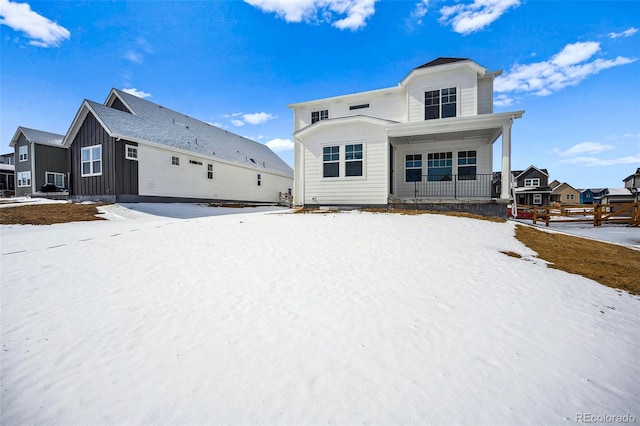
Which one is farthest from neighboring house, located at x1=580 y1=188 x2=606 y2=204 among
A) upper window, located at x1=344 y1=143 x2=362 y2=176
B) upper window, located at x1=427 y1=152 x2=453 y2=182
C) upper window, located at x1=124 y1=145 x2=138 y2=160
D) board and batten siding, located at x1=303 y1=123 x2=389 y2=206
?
upper window, located at x1=124 y1=145 x2=138 y2=160

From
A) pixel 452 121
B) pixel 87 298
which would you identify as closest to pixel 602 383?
Result: pixel 87 298

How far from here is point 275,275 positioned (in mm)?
5281

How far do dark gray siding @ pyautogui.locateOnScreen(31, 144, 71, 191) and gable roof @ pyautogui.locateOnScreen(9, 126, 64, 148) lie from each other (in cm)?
44

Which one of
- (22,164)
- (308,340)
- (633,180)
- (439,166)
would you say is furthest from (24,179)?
(633,180)

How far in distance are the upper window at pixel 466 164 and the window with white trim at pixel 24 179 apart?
35.4m

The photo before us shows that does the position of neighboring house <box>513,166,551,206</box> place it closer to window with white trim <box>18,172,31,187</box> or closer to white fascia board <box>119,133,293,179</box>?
white fascia board <box>119,133,293,179</box>

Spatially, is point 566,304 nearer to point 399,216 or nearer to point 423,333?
point 423,333

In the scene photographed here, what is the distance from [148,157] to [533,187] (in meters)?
45.1

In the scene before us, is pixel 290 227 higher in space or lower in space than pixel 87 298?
higher

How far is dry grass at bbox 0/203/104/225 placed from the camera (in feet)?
37.9

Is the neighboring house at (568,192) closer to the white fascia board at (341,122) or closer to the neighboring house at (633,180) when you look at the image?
the neighboring house at (633,180)

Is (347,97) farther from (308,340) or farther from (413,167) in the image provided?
(308,340)

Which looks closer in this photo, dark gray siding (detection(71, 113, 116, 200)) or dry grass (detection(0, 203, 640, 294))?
dry grass (detection(0, 203, 640, 294))

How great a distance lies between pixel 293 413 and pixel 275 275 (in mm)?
3160
